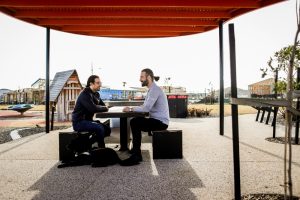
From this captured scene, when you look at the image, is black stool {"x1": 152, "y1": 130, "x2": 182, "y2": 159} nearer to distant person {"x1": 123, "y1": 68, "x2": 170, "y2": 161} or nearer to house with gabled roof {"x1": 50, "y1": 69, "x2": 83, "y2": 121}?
distant person {"x1": 123, "y1": 68, "x2": 170, "y2": 161}

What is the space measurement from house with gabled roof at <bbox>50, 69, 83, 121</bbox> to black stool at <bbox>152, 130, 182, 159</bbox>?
8000 millimetres

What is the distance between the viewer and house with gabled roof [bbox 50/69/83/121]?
41.1 feet

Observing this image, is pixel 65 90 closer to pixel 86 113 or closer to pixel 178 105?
pixel 178 105

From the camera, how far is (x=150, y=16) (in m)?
6.94

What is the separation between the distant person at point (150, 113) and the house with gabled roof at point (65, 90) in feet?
25.5

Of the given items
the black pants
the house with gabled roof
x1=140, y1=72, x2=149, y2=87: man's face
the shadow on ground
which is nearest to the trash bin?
the house with gabled roof

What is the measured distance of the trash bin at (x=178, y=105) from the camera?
14.2 meters

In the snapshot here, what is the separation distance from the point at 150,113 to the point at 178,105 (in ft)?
30.3

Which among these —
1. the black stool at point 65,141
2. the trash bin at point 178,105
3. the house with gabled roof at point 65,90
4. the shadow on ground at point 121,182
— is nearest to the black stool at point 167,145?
the shadow on ground at point 121,182

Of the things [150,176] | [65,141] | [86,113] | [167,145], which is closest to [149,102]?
[167,145]

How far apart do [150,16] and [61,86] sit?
6.65m

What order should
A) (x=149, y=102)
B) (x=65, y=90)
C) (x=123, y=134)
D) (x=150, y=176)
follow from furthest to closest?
(x=65, y=90) < (x=123, y=134) < (x=149, y=102) < (x=150, y=176)

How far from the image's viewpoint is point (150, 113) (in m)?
5.19

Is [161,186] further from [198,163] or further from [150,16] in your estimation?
[150,16]
